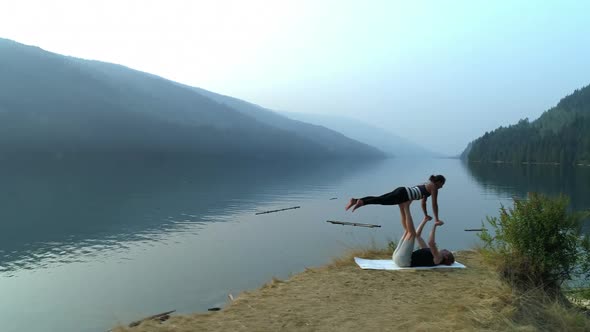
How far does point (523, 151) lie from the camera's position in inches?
7785

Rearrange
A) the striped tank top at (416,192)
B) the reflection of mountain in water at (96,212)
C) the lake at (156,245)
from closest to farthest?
the striped tank top at (416,192) < the lake at (156,245) < the reflection of mountain in water at (96,212)

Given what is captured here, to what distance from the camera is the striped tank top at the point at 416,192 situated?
40.0 ft

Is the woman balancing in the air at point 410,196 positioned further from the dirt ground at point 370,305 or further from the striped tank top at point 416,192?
the dirt ground at point 370,305

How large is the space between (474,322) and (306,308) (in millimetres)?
3637

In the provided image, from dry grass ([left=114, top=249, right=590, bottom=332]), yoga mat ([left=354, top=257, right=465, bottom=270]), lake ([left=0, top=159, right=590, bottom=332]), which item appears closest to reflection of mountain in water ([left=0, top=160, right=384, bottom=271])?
lake ([left=0, top=159, right=590, bottom=332])

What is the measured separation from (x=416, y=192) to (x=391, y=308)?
405 centimetres

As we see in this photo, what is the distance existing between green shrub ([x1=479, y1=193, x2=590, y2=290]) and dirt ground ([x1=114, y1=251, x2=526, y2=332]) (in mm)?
779

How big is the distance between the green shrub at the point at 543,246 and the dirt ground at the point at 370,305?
0.78 metres

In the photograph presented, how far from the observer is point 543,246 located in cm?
1133

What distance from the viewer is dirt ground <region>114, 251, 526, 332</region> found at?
27.5ft

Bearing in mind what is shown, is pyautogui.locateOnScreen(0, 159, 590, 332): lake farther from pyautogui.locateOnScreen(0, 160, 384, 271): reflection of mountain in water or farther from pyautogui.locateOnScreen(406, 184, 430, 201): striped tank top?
pyautogui.locateOnScreen(406, 184, 430, 201): striped tank top

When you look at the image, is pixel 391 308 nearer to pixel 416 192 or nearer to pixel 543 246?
pixel 416 192

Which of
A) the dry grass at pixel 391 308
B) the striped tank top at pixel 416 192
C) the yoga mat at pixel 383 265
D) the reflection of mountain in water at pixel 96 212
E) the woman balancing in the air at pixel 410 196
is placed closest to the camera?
the dry grass at pixel 391 308

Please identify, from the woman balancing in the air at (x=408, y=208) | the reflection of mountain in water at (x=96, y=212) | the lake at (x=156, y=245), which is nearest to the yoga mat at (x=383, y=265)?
the woman balancing in the air at (x=408, y=208)
